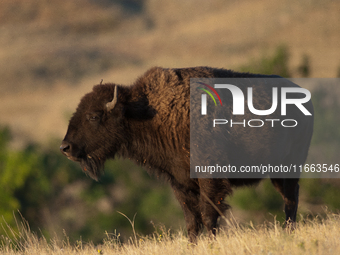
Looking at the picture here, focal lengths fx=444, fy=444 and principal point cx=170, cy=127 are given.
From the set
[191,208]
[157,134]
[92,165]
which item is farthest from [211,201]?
[92,165]

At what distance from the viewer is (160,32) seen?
13988cm

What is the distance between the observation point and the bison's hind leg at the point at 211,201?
6094 millimetres

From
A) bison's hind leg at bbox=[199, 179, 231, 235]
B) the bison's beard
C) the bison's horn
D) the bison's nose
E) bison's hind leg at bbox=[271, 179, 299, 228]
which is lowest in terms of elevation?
bison's hind leg at bbox=[271, 179, 299, 228]

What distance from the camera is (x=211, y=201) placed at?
607cm

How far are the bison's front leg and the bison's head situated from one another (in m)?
1.26

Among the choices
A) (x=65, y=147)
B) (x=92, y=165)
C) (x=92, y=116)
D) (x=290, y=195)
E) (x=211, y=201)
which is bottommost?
(x=290, y=195)

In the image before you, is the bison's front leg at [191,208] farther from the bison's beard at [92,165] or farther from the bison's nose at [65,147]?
the bison's nose at [65,147]

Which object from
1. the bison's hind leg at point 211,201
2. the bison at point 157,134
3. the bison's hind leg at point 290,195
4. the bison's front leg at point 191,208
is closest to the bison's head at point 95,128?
the bison at point 157,134

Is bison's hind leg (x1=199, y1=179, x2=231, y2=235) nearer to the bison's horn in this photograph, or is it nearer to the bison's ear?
the bison's ear

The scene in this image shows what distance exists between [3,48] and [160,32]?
161 feet

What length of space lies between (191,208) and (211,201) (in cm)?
72

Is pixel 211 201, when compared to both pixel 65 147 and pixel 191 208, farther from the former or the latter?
pixel 65 147

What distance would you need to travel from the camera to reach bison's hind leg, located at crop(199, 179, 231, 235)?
20.0 ft

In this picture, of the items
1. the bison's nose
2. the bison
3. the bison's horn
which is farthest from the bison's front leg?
the bison's nose
